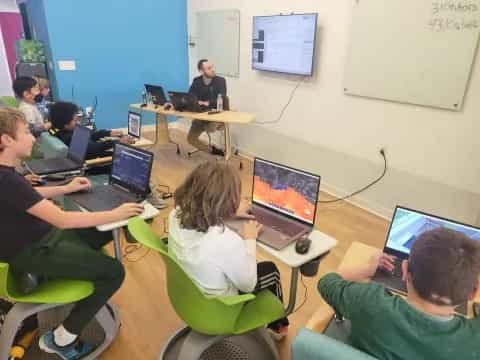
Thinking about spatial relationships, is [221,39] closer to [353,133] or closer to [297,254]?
[353,133]

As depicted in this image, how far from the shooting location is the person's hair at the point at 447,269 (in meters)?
0.85

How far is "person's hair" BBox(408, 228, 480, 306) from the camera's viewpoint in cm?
85

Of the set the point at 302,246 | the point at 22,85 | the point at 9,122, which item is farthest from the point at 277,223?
the point at 22,85

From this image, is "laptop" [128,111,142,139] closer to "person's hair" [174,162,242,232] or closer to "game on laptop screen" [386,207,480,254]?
"person's hair" [174,162,242,232]

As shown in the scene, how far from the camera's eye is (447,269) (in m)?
0.86

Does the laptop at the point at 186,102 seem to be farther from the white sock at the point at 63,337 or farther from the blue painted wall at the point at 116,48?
the white sock at the point at 63,337

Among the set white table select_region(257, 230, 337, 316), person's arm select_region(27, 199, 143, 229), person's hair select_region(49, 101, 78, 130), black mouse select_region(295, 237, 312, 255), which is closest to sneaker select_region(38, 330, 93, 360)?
person's arm select_region(27, 199, 143, 229)

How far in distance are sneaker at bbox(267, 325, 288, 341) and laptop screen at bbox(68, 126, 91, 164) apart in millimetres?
1838

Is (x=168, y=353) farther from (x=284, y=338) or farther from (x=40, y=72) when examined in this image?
(x=40, y=72)

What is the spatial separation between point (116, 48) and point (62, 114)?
2.93 meters

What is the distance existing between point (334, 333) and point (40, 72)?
574cm

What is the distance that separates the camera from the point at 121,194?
6.85 feet

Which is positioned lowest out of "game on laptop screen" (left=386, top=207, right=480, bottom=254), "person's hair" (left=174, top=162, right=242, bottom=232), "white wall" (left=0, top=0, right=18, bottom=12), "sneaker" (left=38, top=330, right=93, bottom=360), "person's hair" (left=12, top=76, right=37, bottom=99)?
"sneaker" (left=38, top=330, right=93, bottom=360)

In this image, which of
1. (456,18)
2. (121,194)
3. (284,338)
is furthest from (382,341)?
(456,18)
